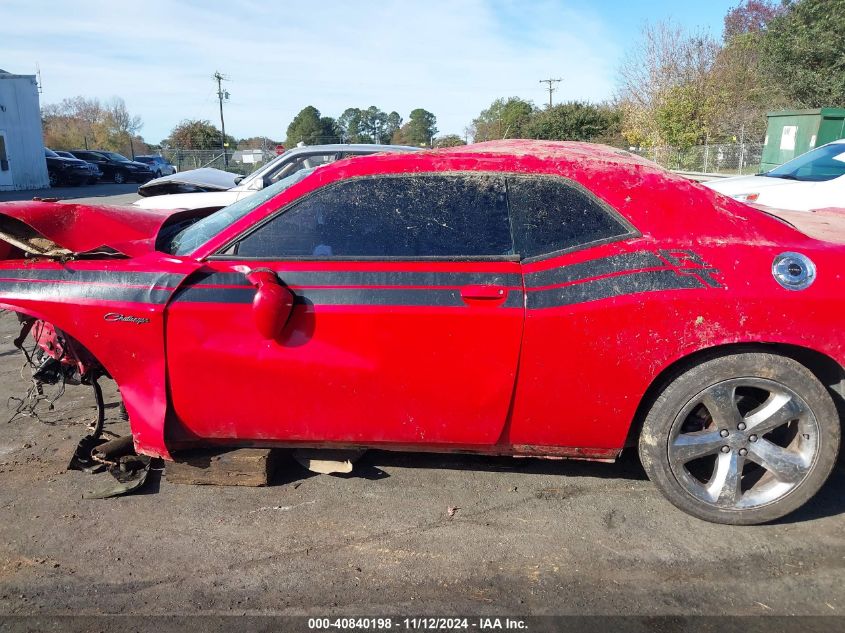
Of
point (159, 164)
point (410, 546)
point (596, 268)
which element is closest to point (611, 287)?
point (596, 268)

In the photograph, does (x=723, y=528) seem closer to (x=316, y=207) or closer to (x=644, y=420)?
(x=644, y=420)

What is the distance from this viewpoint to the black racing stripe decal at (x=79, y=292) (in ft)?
10.3

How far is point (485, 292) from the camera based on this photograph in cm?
300

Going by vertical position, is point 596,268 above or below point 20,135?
below

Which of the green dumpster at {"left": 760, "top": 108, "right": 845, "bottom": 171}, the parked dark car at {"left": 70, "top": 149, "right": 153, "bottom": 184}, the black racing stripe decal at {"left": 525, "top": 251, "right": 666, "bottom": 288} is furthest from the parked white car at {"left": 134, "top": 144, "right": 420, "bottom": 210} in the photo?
the parked dark car at {"left": 70, "top": 149, "right": 153, "bottom": 184}

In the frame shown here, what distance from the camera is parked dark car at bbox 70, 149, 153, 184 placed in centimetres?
3397

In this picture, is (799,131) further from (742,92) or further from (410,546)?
(410,546)

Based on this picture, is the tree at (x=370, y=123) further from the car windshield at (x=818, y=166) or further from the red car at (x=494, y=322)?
the red car at (x=494, y=322)

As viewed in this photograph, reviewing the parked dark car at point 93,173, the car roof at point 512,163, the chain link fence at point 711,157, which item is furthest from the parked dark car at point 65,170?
the car roof at point 512,163

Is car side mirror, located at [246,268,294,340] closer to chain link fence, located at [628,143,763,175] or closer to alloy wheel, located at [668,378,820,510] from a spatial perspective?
alloy wheel, located at [668,378,820,510]

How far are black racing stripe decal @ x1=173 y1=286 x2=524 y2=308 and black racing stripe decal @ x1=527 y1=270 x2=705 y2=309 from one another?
4.6 inches

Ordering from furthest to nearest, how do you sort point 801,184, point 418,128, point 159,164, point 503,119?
point 418,128
point 503,119
point 159,164
point 801,184

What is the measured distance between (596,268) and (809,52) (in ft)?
105

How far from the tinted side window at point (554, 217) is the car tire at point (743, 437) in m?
0.78
